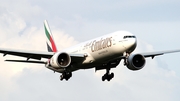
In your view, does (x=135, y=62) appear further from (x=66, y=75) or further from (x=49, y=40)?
(x=49, y=40)

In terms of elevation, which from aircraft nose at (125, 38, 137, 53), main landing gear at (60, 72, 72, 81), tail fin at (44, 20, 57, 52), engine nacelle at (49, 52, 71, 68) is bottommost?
main landing gear at (60, 72, 72, 81)

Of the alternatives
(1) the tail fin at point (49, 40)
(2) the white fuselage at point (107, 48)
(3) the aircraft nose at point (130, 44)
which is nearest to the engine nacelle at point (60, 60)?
(2) the white fuselage at point (107, 48)

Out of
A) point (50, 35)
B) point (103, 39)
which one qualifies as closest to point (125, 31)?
point (103, 39)

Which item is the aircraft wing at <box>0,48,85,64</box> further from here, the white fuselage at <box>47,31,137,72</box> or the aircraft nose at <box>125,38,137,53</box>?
the aircraft nose at <box>125,38,137,53</box>

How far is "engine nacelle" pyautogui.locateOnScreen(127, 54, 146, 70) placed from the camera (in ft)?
206

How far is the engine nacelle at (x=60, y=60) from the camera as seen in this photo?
209 ft

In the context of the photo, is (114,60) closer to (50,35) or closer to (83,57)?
(83,57)

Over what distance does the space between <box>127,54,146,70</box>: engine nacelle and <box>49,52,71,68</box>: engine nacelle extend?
615cm

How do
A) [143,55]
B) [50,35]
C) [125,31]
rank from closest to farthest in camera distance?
[125,31], [143,55], [50,35]

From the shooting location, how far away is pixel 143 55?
68188 millimetres

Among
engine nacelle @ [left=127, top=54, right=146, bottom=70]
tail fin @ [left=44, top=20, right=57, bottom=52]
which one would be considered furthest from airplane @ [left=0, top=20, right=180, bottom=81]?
tail fin @ [left=44, top=20, right=57, bottom=52]

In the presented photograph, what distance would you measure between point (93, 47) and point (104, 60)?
6.25 ft

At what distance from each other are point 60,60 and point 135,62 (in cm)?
761

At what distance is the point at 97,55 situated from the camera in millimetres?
62906
